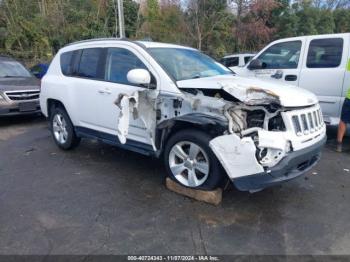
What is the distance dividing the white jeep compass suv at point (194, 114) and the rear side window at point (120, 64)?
14mm

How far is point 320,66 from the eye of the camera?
6305 millimetres

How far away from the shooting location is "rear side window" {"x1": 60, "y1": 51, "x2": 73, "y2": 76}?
5625mm

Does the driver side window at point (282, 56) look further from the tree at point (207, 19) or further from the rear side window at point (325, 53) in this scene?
the tree at point (207, 19)

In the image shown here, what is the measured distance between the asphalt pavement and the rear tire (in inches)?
22.0

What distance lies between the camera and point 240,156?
3.38m

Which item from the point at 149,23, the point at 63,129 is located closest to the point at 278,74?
the point at 63,129

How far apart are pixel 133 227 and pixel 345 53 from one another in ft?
16.0

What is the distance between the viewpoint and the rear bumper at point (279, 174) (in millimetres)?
3352

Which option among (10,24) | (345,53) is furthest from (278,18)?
(345,53)

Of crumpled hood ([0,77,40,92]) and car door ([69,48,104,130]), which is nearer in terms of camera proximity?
car door ([69,48,104,130])

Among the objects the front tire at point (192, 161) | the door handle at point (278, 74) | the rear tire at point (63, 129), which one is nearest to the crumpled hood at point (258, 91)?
the front tire at point (192, 161)

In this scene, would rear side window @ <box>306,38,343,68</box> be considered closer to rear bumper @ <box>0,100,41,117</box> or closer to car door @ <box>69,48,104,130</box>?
car door @ <box>69,48,104,130</box>

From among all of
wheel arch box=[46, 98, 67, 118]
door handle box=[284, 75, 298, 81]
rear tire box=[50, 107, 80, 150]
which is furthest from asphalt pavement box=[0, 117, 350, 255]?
door handle box=[284, 75, 298, 81]

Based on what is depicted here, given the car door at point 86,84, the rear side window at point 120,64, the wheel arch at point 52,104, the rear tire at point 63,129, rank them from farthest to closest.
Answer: the wheel arch at point 52,104 → the rear tire at point 63,129 → the car door at point 86,84 → the rear side window at point 120,64
